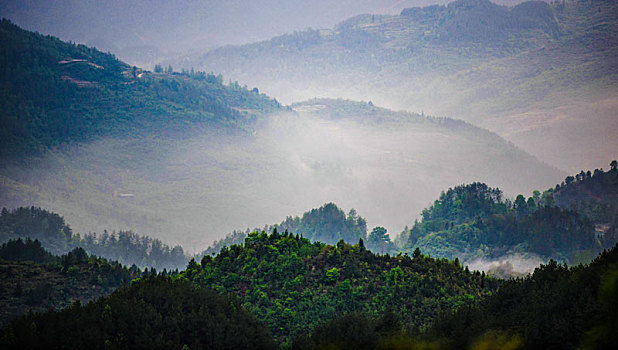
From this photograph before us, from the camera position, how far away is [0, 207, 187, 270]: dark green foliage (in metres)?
109

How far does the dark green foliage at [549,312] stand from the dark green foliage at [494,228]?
5981 cm

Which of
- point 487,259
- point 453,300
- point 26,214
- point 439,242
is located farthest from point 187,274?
point 26,214

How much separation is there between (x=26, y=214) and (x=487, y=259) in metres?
89.7

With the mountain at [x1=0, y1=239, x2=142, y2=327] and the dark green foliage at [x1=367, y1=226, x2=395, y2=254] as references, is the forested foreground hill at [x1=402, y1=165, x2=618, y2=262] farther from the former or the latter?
the mountain at [x1=0, y1=239, x2=142, y2=327]

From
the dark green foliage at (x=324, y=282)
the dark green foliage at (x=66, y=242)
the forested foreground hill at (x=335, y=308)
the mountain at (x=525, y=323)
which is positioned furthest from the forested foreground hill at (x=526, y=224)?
the mountain at (x=525, y=323)

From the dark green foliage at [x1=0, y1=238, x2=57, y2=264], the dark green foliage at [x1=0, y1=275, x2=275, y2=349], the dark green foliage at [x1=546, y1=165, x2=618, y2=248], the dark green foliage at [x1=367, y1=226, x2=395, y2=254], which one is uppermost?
the dark green foliage at [x1=546, y1=165, x2=618, y2=248]

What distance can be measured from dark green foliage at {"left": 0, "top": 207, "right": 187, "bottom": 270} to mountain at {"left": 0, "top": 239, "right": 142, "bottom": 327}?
69.7 metres

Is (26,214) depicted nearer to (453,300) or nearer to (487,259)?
(487,259)

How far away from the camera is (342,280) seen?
1351 inches

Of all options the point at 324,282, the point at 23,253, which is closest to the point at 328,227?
the point at 23,253

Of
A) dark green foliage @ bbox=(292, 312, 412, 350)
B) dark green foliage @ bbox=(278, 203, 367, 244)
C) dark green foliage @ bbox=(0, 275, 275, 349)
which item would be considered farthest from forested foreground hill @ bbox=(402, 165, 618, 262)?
dark green foliage @ bbox=(0, 275, 275, 349)

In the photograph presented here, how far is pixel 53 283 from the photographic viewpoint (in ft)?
122

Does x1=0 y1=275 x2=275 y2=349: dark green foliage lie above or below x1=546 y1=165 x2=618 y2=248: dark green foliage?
below

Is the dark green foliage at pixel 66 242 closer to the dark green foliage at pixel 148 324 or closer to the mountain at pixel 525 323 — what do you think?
the dark green foliage at pixel 148 324
